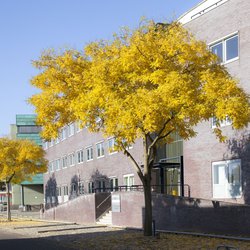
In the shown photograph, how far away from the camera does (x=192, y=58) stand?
1777cm

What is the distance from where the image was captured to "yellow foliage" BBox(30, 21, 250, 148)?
54.0ft

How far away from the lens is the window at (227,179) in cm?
2355

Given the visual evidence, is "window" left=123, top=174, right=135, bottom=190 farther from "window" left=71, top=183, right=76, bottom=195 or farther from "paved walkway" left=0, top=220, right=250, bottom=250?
"window" left=71, top=183, right=76, bottom=195

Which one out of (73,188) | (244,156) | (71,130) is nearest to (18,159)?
(73,188)

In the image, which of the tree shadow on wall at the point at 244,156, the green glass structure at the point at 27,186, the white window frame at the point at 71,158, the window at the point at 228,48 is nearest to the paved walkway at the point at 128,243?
the tree shadow on wall at the point at 244,156

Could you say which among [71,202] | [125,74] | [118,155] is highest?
[125,74]

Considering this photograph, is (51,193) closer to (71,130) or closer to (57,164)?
(57,164)

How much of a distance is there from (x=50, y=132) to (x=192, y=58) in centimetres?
640

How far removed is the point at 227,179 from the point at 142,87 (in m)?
8.25

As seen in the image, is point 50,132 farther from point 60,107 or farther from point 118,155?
point 118,155

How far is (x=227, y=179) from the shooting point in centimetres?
2416

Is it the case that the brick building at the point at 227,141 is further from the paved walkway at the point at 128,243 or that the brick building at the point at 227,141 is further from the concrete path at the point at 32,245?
the concrete path at the point at 32,245

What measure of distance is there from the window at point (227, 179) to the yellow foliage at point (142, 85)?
475cm

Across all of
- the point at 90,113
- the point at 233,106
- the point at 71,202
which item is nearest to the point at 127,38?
the point at 90,113
